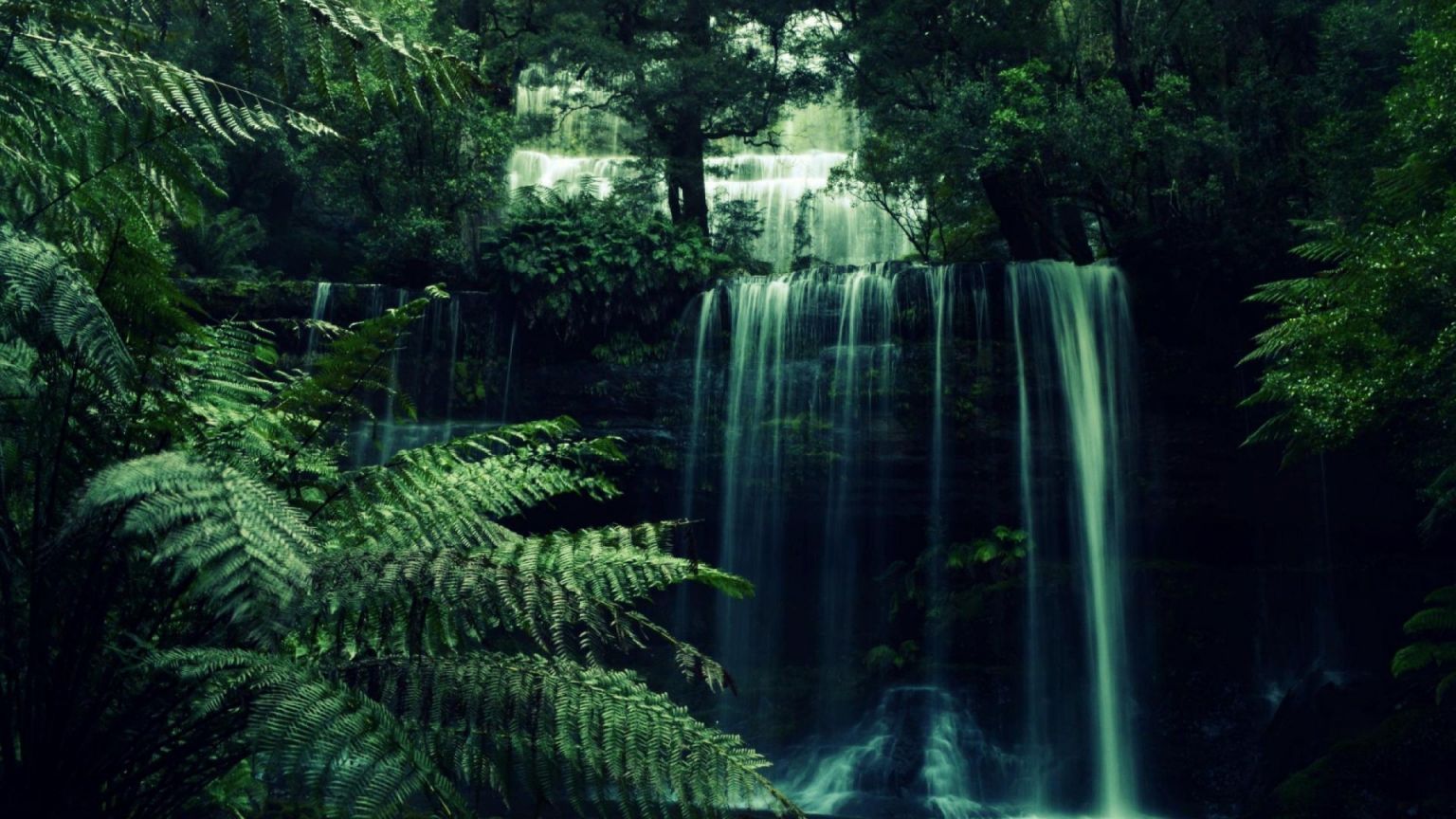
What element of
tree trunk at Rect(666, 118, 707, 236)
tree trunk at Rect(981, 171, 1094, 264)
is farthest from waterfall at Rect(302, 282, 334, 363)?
tree trunk at Rect(981, 171, 1094, 264)

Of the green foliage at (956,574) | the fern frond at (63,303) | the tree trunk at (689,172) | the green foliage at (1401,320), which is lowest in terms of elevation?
the fern frond at (63,303)

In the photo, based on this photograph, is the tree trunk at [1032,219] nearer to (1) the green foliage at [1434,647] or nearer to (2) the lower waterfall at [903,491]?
(2) the lower waterfall at [903,491]

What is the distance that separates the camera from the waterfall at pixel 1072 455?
42.7ft

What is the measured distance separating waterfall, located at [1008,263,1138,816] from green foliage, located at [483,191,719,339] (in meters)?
4.31

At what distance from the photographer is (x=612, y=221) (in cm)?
1480

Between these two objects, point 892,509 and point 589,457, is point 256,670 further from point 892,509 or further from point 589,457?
point 892,509

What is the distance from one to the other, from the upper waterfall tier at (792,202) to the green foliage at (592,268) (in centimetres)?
373

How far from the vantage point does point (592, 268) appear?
14.3 metres

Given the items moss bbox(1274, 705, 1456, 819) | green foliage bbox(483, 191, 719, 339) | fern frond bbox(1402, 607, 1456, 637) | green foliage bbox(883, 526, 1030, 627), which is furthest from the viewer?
green foliage bbox(483, 191, 719, 339)

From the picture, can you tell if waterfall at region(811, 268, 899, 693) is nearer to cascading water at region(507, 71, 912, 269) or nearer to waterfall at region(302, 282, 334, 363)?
cascading water at region(507, 71, 912, 269)

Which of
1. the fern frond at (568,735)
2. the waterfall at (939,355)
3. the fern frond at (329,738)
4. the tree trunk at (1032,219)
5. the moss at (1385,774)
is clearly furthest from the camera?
the tree trunk at (1032,219)

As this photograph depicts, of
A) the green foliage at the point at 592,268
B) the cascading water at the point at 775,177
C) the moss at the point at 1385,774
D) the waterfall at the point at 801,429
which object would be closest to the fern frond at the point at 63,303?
the moss at the point at 1385,774

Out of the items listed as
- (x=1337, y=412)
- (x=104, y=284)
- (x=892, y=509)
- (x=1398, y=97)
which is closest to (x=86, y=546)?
(x=104, y=284)

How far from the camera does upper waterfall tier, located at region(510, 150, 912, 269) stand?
19.8 metres
